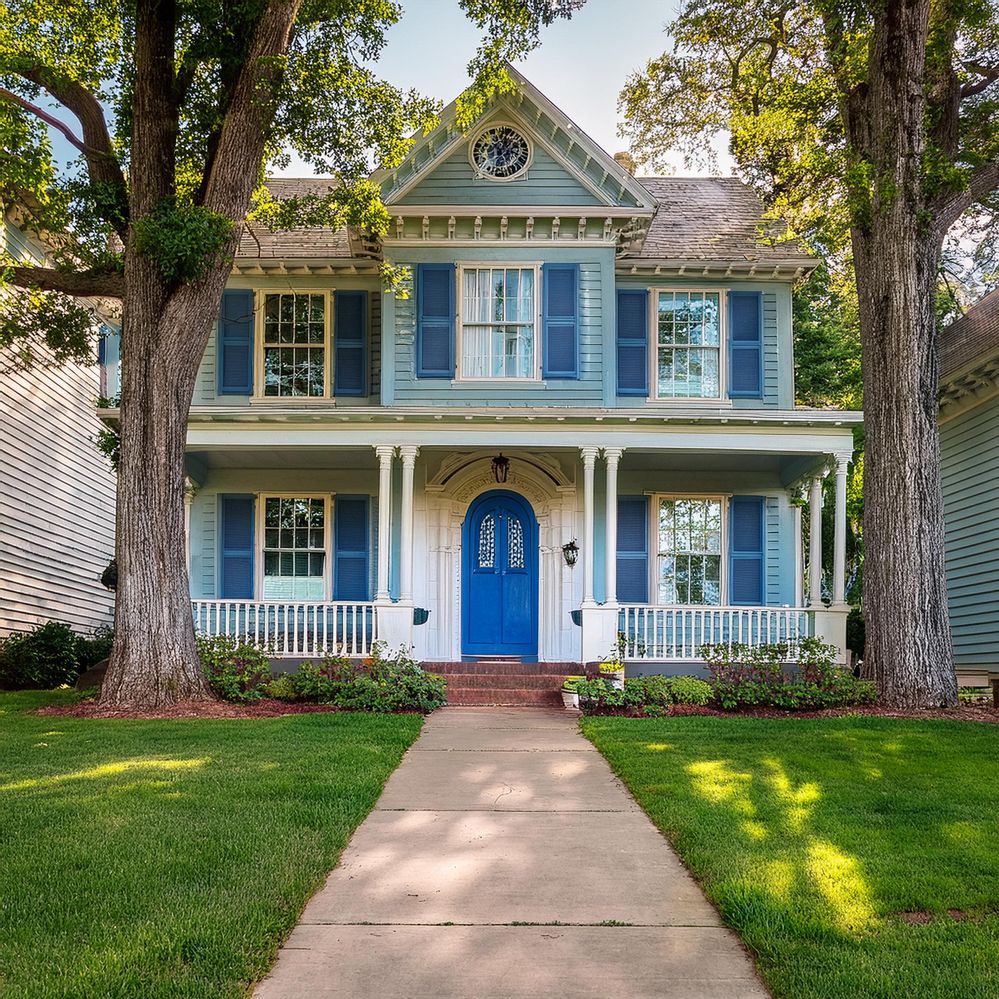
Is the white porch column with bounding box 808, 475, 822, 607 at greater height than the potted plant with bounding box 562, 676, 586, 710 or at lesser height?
greater

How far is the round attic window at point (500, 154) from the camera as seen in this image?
13242 mm

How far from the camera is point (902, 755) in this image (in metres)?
7.45

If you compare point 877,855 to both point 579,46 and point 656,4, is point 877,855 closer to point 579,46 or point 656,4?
point 579,46

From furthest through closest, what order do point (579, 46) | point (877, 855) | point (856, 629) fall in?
point (856, 629) < point (579, 46) < point (877, 855)

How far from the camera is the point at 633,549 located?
13.8 meters

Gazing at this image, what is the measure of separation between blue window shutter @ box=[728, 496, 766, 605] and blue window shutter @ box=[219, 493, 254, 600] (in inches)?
267

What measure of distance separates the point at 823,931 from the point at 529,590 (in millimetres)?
10184

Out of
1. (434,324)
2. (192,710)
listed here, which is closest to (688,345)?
(434,324)

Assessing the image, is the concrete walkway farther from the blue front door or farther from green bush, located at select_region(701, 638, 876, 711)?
the blue front door

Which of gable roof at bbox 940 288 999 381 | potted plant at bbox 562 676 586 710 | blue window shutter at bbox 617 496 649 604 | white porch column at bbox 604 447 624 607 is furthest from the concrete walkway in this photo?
gable roof at bbox 940 288 999 381

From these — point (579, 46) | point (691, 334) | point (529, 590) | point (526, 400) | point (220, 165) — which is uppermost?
point (579, 46)

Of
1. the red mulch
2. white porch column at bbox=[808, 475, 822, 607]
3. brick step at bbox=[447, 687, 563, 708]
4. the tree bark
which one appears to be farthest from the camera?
white porch column at bbox=[808, 475, 822, 607]

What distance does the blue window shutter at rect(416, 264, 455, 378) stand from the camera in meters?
13.1

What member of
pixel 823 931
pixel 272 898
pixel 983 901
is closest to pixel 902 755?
pixel 983 901
